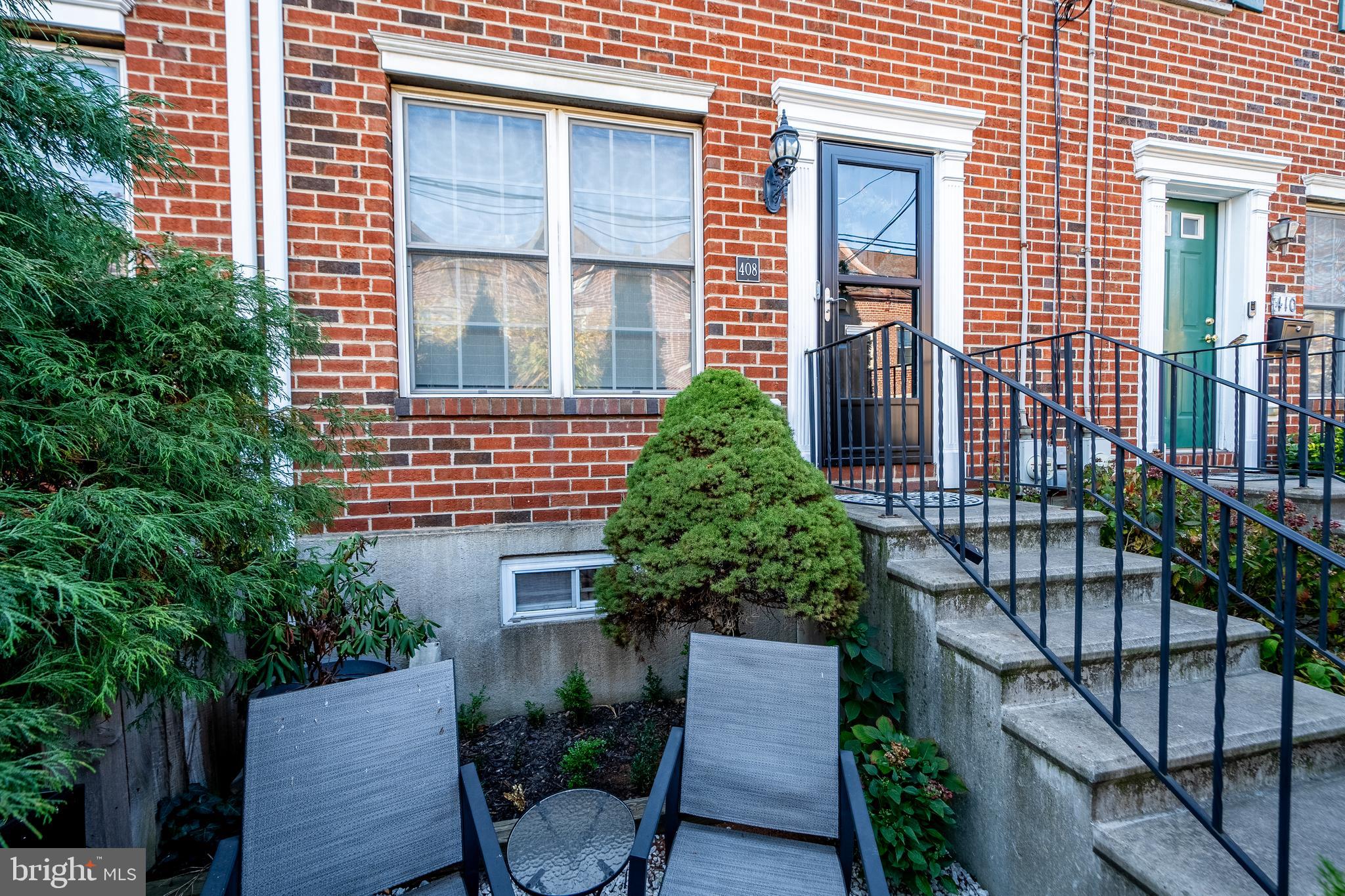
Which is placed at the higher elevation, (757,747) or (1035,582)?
(1035,582)

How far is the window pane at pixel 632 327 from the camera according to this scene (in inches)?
134

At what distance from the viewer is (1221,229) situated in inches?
183

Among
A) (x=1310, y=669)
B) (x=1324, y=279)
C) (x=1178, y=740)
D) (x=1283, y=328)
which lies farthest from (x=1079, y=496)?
(x=1324, y=279)

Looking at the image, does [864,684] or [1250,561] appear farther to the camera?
[1250,561]

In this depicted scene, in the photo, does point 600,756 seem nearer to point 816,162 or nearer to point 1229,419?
point 816,162

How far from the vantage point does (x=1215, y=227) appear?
465 centimetres

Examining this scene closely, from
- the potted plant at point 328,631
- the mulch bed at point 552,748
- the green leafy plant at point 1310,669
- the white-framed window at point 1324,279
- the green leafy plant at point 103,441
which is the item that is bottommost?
the mulch bed at point 552,748

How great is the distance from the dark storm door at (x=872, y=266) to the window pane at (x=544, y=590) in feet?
5.86

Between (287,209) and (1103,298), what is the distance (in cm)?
505

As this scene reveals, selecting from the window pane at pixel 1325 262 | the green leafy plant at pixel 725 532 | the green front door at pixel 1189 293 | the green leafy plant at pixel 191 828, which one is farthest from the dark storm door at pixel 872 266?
the window pane at pixel 1325 262

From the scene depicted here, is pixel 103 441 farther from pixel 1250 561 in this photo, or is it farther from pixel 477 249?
pixel 1250 561

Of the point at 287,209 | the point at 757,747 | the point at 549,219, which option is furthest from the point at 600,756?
the point at 287,209

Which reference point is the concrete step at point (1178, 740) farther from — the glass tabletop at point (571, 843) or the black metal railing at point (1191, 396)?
the black metal railing at point (1191, 396)

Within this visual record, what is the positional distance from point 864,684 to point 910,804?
0.47m
